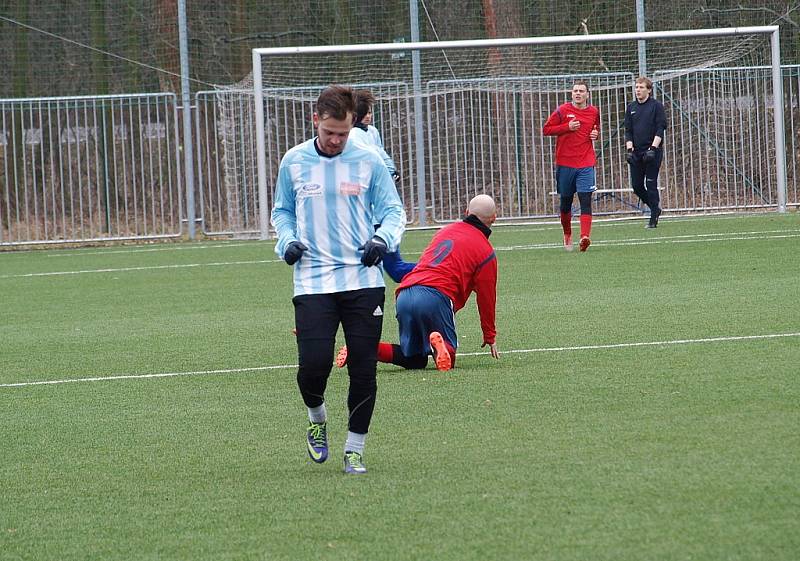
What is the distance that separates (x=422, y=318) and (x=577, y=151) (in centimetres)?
765

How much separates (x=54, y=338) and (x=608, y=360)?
4541 mm

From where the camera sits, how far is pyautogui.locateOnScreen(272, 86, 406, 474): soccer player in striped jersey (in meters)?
5.48

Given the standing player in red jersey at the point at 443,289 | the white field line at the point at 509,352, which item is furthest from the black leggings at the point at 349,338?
the white field line at the point at 509,352

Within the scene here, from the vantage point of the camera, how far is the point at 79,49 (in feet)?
89.5

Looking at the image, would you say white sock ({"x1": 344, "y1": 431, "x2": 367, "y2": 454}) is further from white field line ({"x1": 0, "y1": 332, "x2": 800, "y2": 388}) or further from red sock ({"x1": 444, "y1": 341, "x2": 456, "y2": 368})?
white field line ({"x1": 0, "y1": 332, "x2": 800, "y2": 388})

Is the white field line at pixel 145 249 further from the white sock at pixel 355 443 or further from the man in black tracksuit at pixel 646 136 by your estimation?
the white sock at pixel 355 443

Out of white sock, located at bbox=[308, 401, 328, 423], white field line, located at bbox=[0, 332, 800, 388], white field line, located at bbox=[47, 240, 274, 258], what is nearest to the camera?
white sock, located at bbox=[308, 401, 328, 423]

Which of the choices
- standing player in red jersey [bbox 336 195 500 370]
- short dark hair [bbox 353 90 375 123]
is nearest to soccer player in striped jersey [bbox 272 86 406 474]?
standing player in red jersey [bbox 336 195 500 370]

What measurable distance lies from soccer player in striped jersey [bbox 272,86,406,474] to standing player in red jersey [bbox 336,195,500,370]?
238cm

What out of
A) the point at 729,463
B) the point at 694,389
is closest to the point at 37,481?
the point at 729,463

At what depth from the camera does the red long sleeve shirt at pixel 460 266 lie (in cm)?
806

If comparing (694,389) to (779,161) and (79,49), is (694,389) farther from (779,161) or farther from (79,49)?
(79,49)

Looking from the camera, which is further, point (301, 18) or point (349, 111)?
point (301, 18)

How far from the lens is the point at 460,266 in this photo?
8.10m
